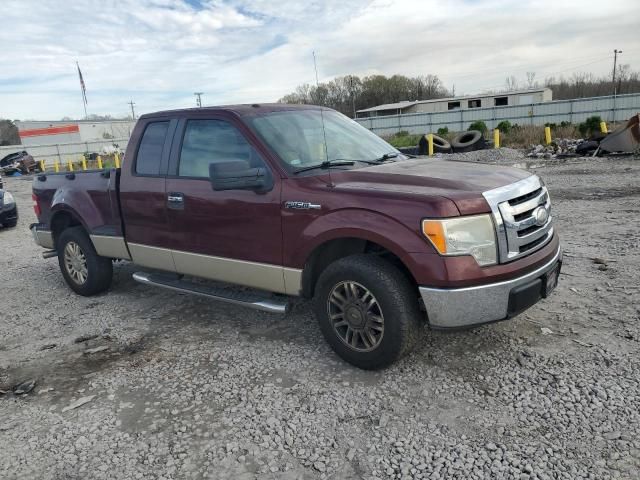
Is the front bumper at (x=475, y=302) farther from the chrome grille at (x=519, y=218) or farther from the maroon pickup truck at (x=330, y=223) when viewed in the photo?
the chrome grille at (x=519, y=218)

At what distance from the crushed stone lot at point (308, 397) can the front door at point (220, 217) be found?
646mm

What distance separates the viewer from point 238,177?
3881mm

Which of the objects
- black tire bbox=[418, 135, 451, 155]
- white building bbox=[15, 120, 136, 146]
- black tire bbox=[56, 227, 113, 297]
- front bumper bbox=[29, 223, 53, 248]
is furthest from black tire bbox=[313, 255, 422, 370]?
white building bbox=[15, 120, 136, 146]

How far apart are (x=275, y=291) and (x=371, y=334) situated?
955mm

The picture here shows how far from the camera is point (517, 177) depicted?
3.83m

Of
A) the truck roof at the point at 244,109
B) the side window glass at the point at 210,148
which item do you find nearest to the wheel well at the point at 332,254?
the side window glass at the point at 210,148

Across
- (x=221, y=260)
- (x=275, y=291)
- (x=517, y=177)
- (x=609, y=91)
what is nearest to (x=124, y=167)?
(x=221, y=260)

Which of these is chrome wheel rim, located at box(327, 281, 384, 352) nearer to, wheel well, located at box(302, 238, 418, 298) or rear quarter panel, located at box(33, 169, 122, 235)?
wheel well, located at box(302, 238, 418, 298)

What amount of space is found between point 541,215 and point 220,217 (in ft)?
8.36

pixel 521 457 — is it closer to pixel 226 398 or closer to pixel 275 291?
pixel 226 398

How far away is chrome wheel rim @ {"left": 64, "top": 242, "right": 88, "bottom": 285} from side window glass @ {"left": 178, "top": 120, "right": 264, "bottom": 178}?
210 centimetres

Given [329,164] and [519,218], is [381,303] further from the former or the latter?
[329,164]

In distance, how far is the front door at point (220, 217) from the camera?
4145 mm

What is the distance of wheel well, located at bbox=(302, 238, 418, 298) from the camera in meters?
3.81
